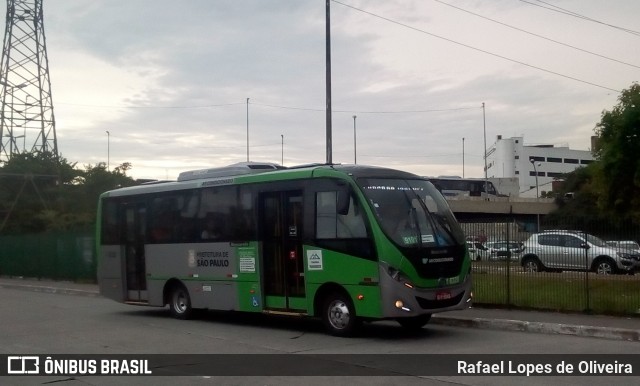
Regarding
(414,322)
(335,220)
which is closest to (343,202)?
(335,220)

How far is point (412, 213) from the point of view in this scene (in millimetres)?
14477

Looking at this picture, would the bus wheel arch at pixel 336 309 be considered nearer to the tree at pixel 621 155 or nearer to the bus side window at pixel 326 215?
the bus side window at pixel 326 215

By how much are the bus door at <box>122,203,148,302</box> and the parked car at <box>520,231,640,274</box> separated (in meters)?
9.43

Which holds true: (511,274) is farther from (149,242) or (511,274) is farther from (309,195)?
(149,242)

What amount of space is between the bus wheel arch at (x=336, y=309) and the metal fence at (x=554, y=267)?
169 inches

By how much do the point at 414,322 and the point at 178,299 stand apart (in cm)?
647

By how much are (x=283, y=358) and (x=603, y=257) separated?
869 centimetres

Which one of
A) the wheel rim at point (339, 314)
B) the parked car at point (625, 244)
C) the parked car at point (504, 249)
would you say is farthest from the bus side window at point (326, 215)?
the parked car at point (625, 244)

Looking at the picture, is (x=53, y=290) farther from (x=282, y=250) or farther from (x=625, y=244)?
(x=625, y=244)

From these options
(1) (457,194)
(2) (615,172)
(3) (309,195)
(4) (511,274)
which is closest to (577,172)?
(1) (457,194)

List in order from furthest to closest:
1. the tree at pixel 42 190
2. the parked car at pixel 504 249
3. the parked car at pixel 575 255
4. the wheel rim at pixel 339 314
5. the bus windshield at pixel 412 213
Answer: the tree at pixel 42 190
the parked car at pixel 504 249
the parked car at pixel 575 255
the wheel rim at pixel 339 314
the bus windshield at pixel 412 213

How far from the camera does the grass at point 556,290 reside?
1673 cm

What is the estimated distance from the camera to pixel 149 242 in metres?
19.9
